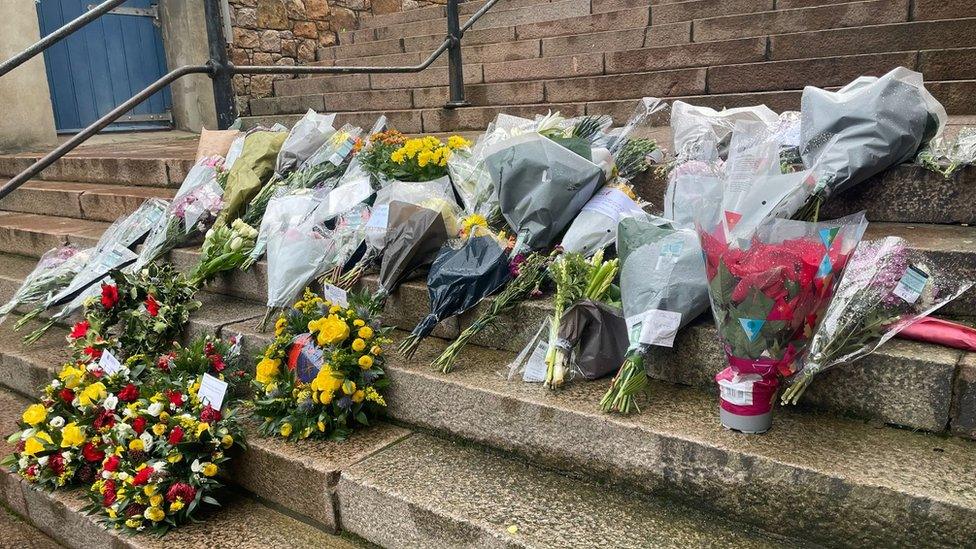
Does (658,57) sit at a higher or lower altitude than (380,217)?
higher

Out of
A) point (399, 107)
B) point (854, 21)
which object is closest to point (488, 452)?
point (854, 21)

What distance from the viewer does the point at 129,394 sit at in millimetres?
2537

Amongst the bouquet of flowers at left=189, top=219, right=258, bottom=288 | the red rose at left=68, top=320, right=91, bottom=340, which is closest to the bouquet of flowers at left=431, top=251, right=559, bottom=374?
the bouquet of flowers at left=189, top=219, right=258, bottom=288

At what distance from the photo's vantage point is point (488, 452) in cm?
223

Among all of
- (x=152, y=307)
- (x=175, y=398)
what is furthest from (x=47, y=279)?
(x=175, y=398)

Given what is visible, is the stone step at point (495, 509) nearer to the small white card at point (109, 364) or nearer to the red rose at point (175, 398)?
the red rose at point (175, 398)

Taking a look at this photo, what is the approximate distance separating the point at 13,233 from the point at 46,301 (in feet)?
4.70

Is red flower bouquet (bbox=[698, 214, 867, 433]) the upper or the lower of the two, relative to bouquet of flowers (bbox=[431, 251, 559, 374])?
upper

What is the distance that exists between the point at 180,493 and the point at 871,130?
250 centimetres

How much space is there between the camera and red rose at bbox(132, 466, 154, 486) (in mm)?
2232

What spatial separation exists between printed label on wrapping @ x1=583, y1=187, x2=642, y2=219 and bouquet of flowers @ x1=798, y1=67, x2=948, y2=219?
0.59 m

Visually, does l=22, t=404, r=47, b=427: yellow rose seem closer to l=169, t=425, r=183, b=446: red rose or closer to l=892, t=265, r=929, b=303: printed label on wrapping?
l=169, t=425, r=183, b=446: red rose

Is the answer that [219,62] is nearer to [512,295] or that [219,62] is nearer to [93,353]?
[93,353]

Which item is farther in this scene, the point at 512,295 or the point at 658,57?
the point at 658,57
